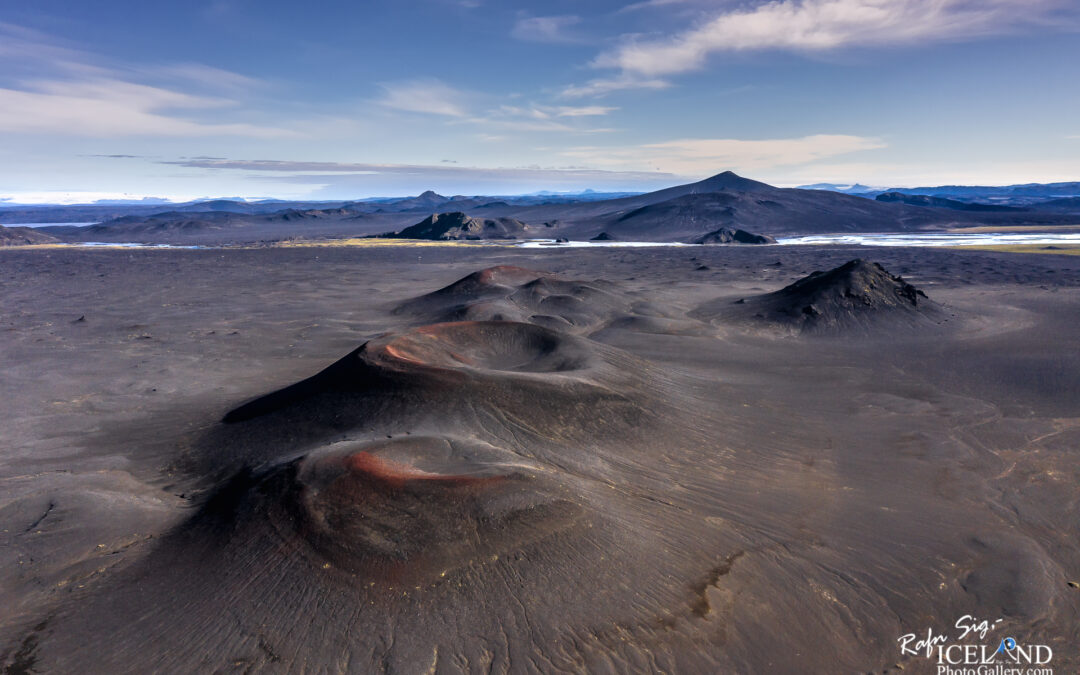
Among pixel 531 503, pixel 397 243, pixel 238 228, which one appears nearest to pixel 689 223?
pixel 397 243

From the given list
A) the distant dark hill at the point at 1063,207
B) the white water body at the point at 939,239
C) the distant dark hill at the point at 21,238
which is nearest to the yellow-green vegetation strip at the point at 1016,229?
the white water body at the point at 939,239

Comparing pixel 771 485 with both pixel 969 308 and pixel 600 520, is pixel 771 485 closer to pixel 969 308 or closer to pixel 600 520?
pixel 600 520

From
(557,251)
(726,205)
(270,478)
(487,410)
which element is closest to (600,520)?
(487,410)

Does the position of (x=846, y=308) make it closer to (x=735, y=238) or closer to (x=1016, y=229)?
(x=735, y=238)

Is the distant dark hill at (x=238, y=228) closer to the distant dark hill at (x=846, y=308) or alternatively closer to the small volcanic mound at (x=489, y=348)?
the small volcanic mound at (x=489, y=348)

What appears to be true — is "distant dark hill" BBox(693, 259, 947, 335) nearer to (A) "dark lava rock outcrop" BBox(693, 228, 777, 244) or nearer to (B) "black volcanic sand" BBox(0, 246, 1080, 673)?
(B) "black volcanic sand" BBox(0, 246, 1080, 673)

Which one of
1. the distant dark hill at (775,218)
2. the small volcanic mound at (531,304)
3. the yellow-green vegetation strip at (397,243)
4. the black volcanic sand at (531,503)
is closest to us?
the black volcanic sand at (531,503)
